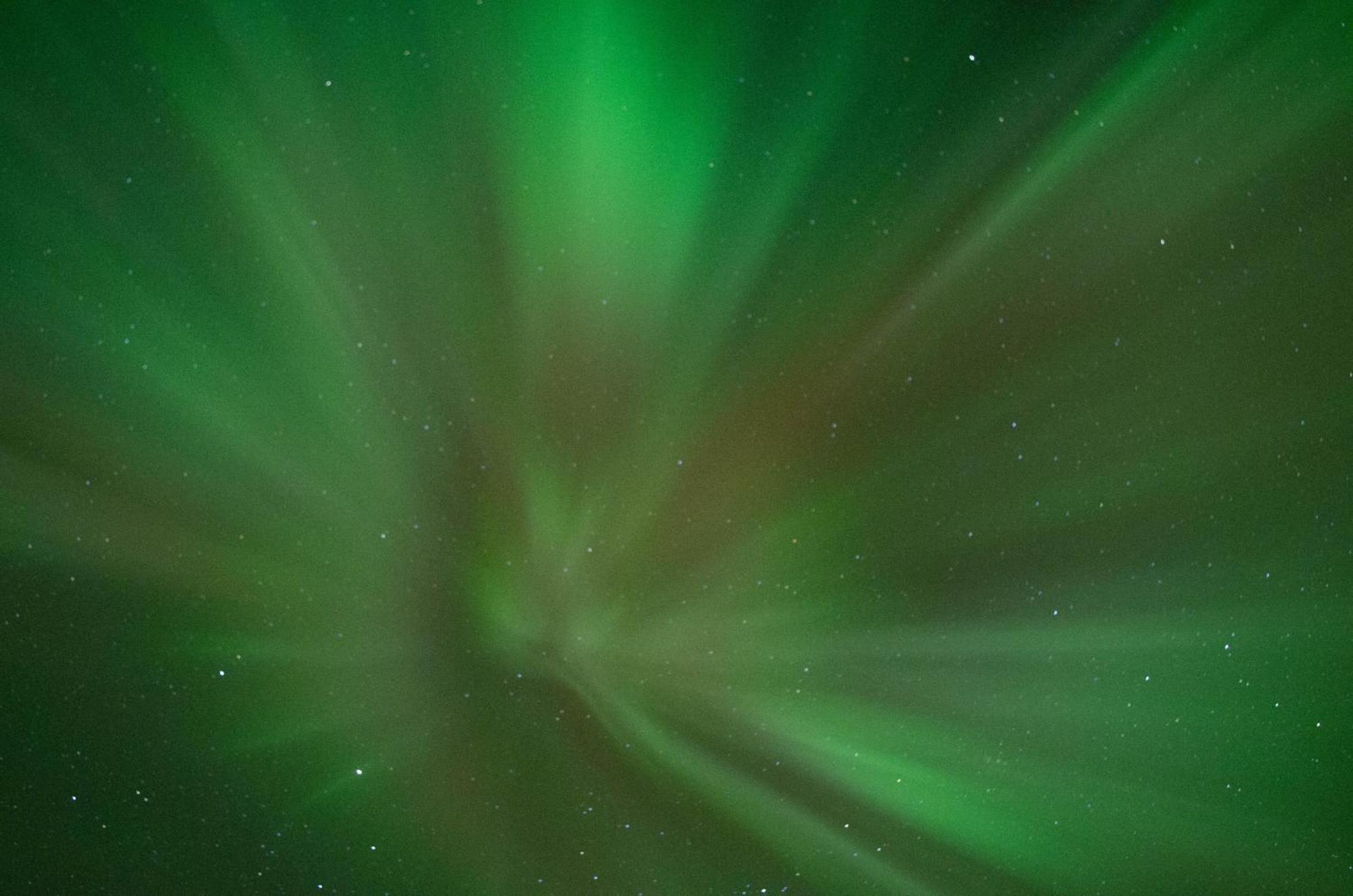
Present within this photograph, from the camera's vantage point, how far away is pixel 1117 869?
1.70ft

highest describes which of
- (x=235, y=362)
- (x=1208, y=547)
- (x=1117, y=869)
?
(x=235, y=362)

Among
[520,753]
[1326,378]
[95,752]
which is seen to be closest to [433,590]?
[520,753]

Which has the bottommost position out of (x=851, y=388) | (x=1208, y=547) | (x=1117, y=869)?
(x=1117, y=869)

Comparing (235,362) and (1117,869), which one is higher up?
(235,362)

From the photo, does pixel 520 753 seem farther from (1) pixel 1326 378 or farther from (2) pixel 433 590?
(1) pixel 1326 378

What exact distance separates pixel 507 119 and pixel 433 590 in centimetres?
23

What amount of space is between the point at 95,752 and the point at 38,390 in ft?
0.61

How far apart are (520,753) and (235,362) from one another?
24 cm

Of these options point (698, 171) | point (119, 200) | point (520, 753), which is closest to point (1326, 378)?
point (698, 171)

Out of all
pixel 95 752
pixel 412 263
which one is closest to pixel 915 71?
pixel 412 263

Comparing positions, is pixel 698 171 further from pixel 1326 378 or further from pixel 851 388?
pixel 1326 378

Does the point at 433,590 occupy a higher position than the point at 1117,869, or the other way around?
the point at 433,590

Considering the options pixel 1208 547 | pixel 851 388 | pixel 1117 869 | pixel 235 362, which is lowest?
pixel 1117 869

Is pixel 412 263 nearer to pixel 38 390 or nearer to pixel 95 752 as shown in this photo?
pixel 38 390
